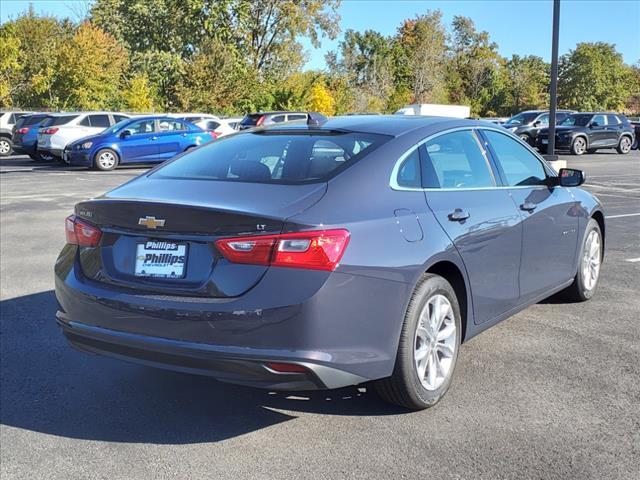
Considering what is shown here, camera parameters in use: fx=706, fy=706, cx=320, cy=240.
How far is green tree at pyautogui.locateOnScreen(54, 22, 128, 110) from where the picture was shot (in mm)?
36281

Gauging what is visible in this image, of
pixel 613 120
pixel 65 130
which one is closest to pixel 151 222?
pixel 65 130

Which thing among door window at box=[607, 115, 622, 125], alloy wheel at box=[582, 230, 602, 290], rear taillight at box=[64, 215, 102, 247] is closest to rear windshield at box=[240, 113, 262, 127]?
door window at box=[607, 115, 622, 125]

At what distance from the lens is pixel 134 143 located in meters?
21.3

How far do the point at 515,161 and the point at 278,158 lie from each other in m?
1.92

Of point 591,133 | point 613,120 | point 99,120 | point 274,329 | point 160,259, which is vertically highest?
point 99,120

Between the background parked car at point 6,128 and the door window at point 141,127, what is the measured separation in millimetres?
9178

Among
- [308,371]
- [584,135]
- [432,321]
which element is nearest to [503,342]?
[432,321]

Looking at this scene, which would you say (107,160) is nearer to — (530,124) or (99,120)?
(99,120)

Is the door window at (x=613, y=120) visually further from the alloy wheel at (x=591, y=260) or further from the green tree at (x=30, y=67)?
the green tree at (x=30, y=67)

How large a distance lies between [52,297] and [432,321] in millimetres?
3952

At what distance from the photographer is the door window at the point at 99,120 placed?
24.6 m

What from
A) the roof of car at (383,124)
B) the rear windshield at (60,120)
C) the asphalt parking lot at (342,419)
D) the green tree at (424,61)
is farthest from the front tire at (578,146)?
the green tree at (424,61)

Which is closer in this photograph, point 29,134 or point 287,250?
point 287,250

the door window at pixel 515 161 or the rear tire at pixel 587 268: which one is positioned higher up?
the door window at pixel 515 161
